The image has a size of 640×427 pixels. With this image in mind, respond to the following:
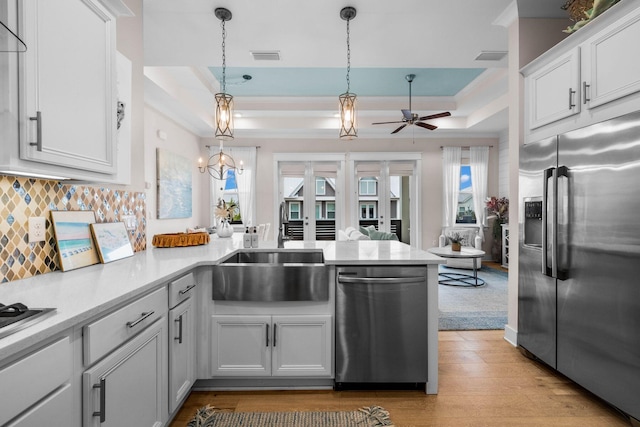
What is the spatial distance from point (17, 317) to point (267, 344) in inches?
55.1

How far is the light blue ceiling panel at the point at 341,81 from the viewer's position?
16.0ft

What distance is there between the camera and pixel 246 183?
7.29 metres

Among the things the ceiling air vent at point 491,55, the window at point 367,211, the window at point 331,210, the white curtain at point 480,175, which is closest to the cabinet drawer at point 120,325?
the ceiling air vent at point 491,55

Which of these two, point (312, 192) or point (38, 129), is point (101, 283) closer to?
point (38, 129)

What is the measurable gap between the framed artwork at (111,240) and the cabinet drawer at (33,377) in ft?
3.45

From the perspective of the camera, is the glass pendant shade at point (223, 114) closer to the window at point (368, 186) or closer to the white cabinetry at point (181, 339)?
the white cabinetry at point (181, 339)

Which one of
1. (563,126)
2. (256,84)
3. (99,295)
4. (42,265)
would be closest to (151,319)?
(99,295)

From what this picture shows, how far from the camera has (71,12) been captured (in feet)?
4.65

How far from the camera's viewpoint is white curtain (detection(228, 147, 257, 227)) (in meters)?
7.26

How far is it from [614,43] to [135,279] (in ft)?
9.43

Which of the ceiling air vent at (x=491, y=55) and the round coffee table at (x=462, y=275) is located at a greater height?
the ceiling air vent at (x=491, y=55)

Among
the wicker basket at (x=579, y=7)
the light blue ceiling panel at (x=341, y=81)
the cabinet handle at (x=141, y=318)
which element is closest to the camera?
the cabinet handle at (x=141, y=318)

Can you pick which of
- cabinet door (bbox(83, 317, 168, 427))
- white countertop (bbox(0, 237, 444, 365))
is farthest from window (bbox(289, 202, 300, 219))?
cabinet door (bbox(83, 317, 168, 427))

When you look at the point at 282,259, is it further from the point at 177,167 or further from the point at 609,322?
the point at 177,167
